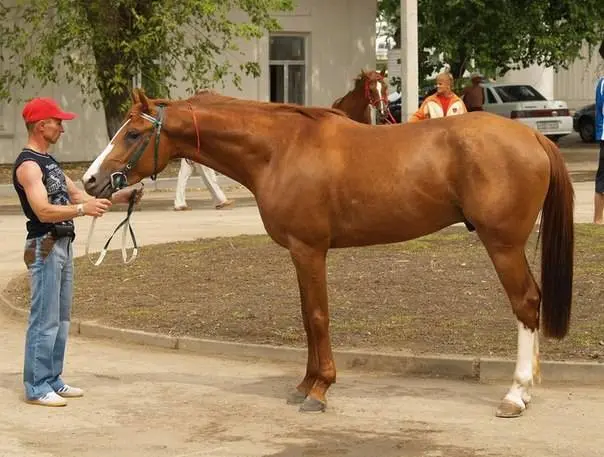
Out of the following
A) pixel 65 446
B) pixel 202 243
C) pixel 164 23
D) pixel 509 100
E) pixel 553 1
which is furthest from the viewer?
pixel 509 100

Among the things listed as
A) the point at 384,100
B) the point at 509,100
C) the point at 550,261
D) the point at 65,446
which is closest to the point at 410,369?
the point at 550,261

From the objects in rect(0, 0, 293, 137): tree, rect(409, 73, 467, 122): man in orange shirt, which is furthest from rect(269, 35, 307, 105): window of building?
rect(409, 73, 467, 122): man in orange shirt

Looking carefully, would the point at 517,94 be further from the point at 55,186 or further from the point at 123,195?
the point at 55,186

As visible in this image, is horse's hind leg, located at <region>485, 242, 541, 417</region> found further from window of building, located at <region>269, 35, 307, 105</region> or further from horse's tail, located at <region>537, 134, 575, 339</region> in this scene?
window of building, located at <region>269, 35, 307, 105</region>

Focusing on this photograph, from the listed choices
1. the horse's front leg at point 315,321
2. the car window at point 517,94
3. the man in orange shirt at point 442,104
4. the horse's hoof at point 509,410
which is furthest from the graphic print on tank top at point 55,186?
the car window at point 517,94

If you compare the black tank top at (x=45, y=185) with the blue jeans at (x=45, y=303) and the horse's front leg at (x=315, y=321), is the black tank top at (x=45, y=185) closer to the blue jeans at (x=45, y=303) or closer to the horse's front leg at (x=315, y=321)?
the blue jeans at (x=45, y=303)

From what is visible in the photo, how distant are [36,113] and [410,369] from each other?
10.7ft

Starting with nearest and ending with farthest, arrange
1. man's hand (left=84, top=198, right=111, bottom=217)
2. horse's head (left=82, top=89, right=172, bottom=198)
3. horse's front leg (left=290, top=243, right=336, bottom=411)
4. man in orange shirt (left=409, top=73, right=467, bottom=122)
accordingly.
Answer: man's hand (left=84, top=198, right=111, bottom=217), horse's front leg (left=290, top=243, right=336, bottom=411), horse's head (left=82, top=89, right=172, bottom=198), man in orange shirt (left=409, top=73, right=467, bottom=122)

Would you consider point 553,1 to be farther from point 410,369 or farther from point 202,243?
point 410,369

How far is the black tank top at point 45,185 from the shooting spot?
30.0ft

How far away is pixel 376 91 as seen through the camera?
21.8 m

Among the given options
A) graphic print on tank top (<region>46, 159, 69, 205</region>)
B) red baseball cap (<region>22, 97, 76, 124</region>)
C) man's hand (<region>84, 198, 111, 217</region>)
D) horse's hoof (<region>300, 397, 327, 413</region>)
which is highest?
red baseball cap (<region>22, 97, 76, 124</region>)

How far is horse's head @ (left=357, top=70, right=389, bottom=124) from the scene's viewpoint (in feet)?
71.2

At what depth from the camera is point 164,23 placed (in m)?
27.7
